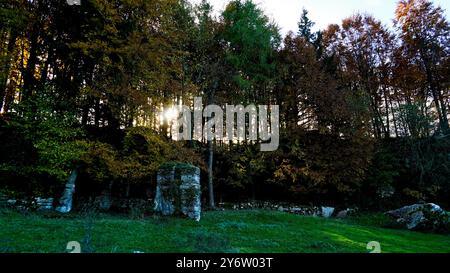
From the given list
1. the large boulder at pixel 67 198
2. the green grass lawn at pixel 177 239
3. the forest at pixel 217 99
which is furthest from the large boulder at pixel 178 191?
the large boulder at pixel 67 198

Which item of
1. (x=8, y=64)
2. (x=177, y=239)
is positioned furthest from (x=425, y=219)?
(x=8, y=64)

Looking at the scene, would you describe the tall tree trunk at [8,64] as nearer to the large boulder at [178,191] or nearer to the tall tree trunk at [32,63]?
the tall tree trunk at [32,63]

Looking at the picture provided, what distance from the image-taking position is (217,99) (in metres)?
22.2

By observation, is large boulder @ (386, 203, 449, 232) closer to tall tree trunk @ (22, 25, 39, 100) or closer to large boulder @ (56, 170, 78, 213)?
large boulder @ (56, 170, 78, 213)

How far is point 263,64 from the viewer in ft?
77.5

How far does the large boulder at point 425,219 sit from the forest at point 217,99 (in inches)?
200

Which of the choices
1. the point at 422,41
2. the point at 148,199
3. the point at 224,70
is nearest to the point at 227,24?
the point at 224,70

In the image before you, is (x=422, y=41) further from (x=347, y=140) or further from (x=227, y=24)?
(x=227, y=24)

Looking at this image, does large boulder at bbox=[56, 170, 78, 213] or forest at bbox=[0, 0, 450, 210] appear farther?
forest at bbox=[0, 0, 450, 210]

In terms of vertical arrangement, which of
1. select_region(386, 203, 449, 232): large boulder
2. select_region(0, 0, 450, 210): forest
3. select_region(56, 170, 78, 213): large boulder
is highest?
select_region(0, 0, 450, 210): forest

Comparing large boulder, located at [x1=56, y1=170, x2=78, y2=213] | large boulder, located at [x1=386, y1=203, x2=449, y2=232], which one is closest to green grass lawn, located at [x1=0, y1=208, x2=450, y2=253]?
large boulder, located at [x1=386, y1=203, x2=449, y2=232]

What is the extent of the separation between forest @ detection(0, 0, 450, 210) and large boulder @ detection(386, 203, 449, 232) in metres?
5.08

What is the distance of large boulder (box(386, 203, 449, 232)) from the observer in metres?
15.5

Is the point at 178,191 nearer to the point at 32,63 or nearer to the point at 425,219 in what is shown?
the point at 425,219
